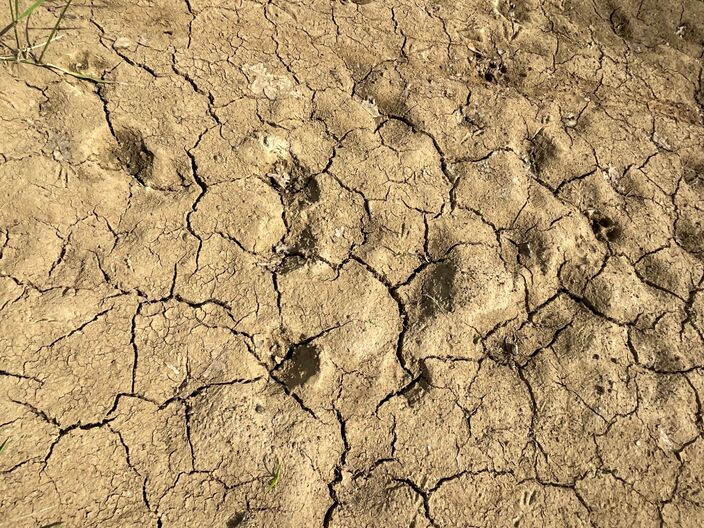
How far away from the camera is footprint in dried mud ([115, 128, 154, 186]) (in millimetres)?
2268

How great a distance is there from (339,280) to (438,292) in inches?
17.8

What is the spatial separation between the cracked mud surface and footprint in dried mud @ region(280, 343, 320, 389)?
0.04 ft

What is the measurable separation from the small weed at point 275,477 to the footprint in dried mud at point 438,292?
0.84 m

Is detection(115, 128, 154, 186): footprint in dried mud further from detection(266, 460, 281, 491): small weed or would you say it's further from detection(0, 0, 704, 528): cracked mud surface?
detection(266, 460, 281, 491): small weed

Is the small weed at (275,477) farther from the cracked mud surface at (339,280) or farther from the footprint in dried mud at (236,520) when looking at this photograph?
the footprint in dried mud at (236,520)

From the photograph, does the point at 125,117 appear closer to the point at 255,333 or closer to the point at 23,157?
the point at 23,157

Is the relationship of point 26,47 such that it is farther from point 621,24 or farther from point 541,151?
point 621,24

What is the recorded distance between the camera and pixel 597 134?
2.69m

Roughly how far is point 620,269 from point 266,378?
1.76 m

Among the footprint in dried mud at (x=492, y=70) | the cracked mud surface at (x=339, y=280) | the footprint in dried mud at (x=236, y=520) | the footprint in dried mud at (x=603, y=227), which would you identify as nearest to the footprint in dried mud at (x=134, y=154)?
the cracked mud surface at (x=339, y=280)

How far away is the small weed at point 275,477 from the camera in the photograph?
6.06 ft

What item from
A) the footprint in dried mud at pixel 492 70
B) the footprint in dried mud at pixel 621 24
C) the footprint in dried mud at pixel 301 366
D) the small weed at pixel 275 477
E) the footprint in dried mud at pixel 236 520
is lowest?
the footprint in dried mud at pixel 236 520

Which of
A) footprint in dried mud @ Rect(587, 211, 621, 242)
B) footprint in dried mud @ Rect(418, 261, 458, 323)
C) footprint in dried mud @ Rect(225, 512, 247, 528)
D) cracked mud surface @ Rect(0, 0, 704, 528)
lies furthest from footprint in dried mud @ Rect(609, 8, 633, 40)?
footprint in dried mud @ Rect(225, 512, 247, 528)

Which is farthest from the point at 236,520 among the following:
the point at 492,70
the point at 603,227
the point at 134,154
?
the point at 492,70
